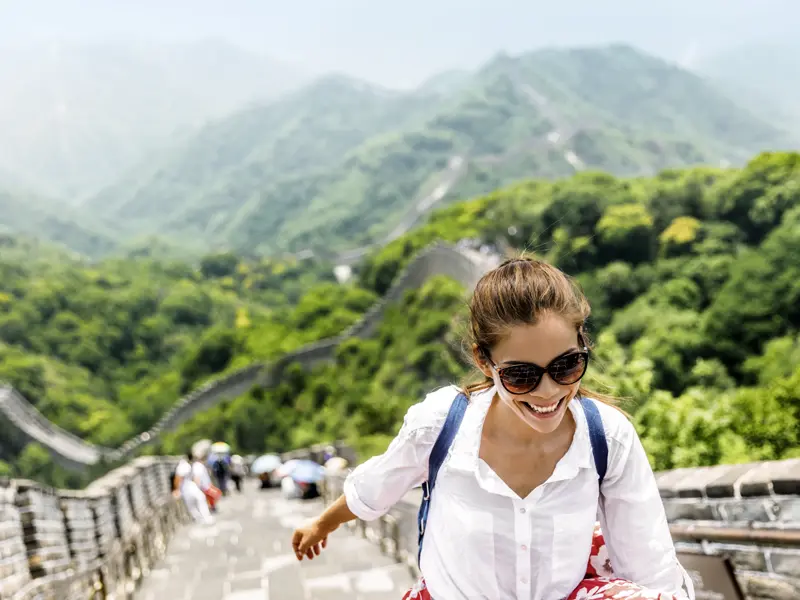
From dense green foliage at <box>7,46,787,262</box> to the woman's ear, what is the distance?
8687cm

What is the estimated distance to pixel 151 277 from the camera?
238ft

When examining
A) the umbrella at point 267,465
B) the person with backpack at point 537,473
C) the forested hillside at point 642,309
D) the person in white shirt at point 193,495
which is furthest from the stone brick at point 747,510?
the umbrella at point 267,465

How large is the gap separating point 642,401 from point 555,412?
8.31 meters

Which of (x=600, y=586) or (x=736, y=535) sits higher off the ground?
(x=600, y=586)

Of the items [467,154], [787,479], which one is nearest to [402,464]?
[787,479]

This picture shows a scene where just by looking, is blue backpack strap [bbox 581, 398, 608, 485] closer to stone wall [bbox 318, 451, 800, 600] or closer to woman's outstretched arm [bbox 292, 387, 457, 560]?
woman's outstretched arm [bbox 292, 387, 457, 560]

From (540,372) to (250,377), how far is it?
100ft

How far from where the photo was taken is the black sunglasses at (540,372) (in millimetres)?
1495

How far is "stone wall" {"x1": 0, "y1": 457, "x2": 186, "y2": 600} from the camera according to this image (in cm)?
406

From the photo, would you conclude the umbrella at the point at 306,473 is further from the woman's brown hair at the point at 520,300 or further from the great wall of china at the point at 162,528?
the woman's brown hair at the point at 520,300

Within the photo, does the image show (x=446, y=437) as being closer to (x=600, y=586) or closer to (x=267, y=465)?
(x=600, y=586)

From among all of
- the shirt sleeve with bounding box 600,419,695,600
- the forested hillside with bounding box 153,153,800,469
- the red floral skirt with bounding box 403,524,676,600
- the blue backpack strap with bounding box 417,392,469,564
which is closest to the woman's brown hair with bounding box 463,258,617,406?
the blue backpack strap with bounding box 417,392,469,564

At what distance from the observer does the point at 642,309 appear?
23812mm

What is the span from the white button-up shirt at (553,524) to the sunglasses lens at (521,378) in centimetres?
15
